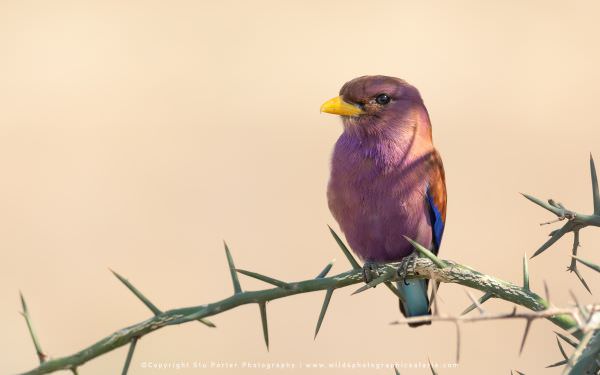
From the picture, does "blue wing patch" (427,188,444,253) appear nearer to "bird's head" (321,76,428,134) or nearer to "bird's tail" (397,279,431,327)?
"bird's tail" (397,279,431,327)

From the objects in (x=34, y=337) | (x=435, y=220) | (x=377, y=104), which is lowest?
(x=435, y=220)

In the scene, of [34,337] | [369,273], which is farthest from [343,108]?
[34,337]

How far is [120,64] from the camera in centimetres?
2302

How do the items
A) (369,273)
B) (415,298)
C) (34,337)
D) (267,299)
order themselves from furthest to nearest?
1. (415,298)
2. (369,273)
3. (267,299)
4. (34,337)

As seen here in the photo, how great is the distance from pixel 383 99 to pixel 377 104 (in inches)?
2.3

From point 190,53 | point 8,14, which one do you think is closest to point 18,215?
point 190,53

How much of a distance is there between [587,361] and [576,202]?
1228 cm

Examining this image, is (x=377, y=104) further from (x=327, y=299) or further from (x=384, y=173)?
(x=327, y=299)

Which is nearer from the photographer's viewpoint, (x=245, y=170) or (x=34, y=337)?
(x=34, y=337)

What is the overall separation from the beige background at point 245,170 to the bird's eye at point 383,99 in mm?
6636

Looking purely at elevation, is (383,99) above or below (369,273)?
above

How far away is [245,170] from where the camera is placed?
→ 17281 millimetres

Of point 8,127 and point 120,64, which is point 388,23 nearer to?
point 120,64

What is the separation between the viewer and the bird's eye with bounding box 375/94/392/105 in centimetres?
587
